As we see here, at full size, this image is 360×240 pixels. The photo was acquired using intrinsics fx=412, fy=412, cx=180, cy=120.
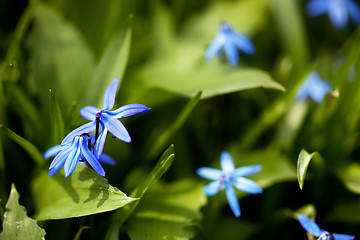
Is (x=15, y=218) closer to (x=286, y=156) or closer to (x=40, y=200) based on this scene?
(x=40, y=200)

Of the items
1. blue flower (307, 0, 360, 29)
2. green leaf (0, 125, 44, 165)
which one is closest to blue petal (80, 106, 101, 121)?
green leaf (0, 125, 44, 165)

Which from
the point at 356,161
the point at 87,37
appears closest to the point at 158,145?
the point at 87,37

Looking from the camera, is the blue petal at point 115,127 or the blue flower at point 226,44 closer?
the blue petal at point 115,127


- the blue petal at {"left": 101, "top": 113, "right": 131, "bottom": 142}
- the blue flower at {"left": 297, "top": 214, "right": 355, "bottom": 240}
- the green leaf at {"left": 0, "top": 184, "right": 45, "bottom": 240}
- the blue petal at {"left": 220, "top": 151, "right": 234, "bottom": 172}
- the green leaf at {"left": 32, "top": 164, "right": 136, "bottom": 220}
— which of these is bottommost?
the green leaf at {"left": 0, "top": 184, "right": 45, "bottom": 240}

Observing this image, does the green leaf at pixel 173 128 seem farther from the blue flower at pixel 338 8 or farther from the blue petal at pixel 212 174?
the blue flower at pixel 338 8

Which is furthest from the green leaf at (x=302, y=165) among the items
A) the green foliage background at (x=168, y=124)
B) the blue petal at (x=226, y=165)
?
the blue petal at (x=226, y=165)

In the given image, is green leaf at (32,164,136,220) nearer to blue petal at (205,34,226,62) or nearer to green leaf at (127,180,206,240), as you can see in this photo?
green leaf at (127,180,206,240)

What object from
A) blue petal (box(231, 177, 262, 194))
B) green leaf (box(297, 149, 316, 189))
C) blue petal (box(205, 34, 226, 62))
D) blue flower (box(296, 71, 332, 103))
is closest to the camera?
green leaf (box(297, 149, 316, 189))
